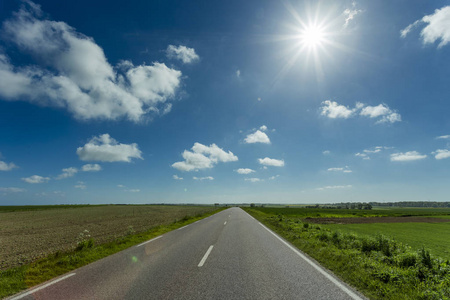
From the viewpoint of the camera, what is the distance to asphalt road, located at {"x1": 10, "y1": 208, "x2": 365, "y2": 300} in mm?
4516

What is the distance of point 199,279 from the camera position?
17.4 ft

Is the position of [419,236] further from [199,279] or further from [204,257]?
[199,279]

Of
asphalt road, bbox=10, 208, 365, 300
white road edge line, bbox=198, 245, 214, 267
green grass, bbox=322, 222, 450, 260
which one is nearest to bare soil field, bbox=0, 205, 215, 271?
asphalt road, bbox=10, 208, 365, 300

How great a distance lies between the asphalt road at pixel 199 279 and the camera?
452 cm

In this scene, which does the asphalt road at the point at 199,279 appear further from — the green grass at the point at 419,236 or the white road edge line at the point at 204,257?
the green grass at the point at 419,236

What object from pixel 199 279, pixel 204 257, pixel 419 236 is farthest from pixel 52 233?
pixel 419 236

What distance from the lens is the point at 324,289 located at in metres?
4.77

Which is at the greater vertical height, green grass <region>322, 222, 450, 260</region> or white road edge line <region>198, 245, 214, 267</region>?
white road edge line <region>198, 245, 214, 267</region>

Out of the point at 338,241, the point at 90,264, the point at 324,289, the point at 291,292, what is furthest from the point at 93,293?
the point at 338,241

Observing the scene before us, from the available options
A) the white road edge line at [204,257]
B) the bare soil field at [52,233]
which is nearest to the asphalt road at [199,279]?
the white road edge line at [204,257]

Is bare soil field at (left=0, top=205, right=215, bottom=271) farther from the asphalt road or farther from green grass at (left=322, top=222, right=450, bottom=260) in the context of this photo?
green grass at (left=322, top=222, right=450, bottom=260)

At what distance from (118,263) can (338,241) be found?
10.3 meters

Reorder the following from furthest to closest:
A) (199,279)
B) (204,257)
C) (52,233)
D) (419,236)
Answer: (419,236)
(52,233)
(204,257)
(199,279)

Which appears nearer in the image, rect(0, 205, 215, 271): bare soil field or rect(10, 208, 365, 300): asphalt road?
rect(10, 208, 365, 300): asphalt road
